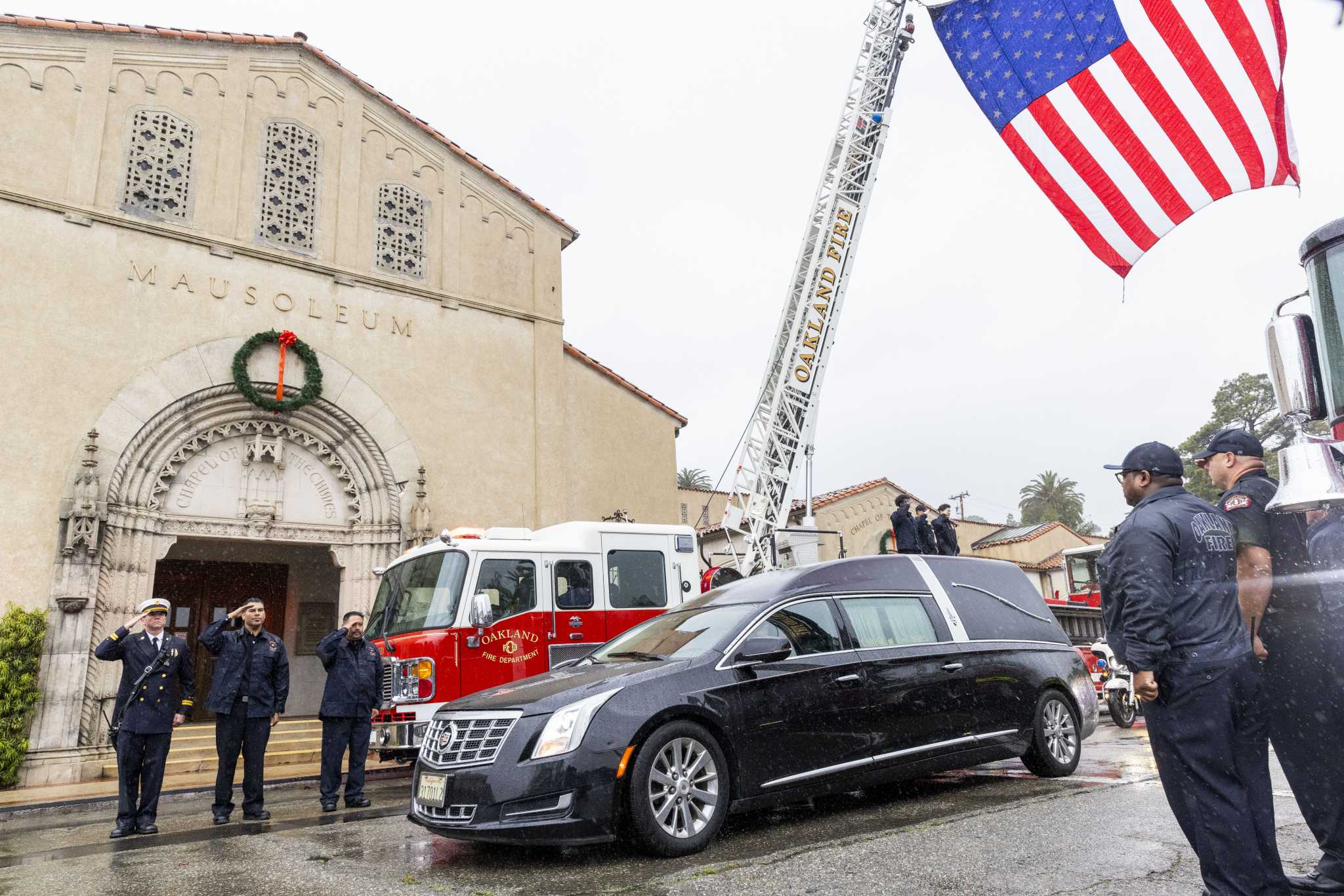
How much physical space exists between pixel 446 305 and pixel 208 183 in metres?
4.27

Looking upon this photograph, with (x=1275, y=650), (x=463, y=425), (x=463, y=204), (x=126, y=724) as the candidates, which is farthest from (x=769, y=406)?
(x=1275, y=650)

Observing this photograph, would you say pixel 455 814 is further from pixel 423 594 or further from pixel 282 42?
pixel 282 42

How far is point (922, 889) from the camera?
4055 millimetres

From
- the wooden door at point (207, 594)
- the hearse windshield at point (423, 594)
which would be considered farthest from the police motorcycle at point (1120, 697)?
the wooden door at point (207, 594)

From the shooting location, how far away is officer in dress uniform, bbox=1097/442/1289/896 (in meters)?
3.40

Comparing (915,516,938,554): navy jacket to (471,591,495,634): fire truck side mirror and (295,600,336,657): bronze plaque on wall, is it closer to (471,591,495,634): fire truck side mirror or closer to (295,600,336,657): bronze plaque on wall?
(471,591,495,634): fire truck side mirror

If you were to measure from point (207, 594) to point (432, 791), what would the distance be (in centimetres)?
1315

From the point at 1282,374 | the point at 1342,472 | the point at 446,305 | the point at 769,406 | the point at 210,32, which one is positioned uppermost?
the point at 210,32

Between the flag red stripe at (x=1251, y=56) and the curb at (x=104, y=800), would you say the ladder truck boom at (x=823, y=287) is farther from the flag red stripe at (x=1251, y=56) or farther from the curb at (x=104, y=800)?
the flag red stripe at (x=1251, y=56)

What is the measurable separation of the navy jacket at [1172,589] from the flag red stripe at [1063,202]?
481 cm

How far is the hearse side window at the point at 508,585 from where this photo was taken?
9.59 meters

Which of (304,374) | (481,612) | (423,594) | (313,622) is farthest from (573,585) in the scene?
(313,622)

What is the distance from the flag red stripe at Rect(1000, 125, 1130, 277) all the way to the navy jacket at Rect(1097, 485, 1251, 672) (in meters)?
4.81

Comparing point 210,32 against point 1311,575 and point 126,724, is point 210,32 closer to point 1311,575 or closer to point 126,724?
point 126,724
